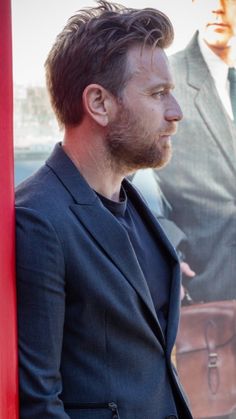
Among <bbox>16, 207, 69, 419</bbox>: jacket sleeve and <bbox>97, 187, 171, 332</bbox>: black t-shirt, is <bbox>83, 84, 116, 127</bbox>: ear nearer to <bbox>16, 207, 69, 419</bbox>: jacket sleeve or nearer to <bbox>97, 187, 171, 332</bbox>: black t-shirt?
<bbox>97, 187, 171, 332</bbox>: black t-shirt

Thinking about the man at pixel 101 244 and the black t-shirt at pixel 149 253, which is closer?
the man at pixel 101 244

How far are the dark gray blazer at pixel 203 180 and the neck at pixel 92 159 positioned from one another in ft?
4.85

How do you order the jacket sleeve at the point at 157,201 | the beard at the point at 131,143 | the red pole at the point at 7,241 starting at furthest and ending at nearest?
1. the jacket sleeve at the point at 157,201
2. the beard at the point at 131,143
3. the red pole at the point at 7,241

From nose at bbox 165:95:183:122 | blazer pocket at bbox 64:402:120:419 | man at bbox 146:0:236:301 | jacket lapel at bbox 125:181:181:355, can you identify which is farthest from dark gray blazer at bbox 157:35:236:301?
blazer pocket at bbox 64:402:120:419

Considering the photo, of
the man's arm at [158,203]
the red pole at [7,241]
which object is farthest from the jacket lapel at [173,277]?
the man's arm at [158,203]

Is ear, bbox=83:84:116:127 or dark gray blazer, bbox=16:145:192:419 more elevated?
ear, bbox=83:84:116:127

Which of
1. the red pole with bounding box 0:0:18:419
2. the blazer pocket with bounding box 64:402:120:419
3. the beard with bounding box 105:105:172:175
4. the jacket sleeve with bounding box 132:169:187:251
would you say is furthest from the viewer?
the jacket sleeve with bounding box 132:169:187:251

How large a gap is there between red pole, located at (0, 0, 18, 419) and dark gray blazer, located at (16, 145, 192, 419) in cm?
4

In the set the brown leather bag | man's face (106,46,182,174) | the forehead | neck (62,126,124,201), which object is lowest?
the brown leather bag

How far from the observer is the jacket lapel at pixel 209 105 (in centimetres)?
325

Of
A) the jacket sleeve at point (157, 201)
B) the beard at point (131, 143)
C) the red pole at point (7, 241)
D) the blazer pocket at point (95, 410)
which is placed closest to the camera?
the red pole at point (7, 241)

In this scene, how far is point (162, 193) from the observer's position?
323cm

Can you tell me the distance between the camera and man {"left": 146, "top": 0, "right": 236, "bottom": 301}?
323 cm

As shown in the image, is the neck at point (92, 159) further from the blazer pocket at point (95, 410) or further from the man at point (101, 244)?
the blazer pocket at point (95, 410)
